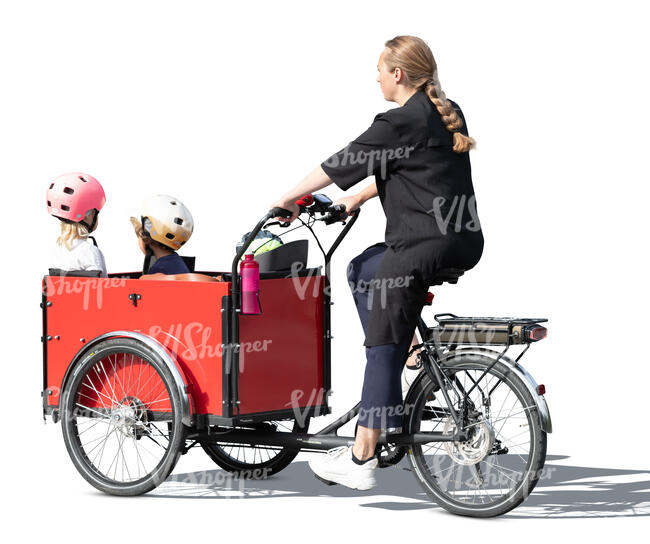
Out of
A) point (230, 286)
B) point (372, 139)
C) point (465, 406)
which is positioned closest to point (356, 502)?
point (465, 406)

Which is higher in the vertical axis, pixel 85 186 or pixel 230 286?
pixel 85 186

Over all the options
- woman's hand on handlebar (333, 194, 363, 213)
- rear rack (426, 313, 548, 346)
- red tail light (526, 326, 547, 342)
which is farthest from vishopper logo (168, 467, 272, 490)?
red tail light (526, 326, 547, 342)

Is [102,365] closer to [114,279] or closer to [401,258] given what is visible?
[114,279]

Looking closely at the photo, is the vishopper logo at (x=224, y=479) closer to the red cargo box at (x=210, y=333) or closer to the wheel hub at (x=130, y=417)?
the wheel hub at (x=130, y=417)

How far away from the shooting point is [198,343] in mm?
7812

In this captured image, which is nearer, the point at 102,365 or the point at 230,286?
the point at 230,286

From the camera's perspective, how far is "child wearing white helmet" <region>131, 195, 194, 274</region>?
8.34 m

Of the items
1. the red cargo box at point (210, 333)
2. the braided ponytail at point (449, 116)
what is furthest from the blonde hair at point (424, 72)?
the red cargo box at point (210, 333)

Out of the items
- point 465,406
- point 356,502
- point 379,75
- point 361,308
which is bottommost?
point 356,502

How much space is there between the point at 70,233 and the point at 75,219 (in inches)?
3.8

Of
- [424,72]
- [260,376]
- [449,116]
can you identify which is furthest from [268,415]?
[424,72]

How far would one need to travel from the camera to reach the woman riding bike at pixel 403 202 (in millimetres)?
7406

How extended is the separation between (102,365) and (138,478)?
67 cm

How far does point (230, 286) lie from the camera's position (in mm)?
7684
